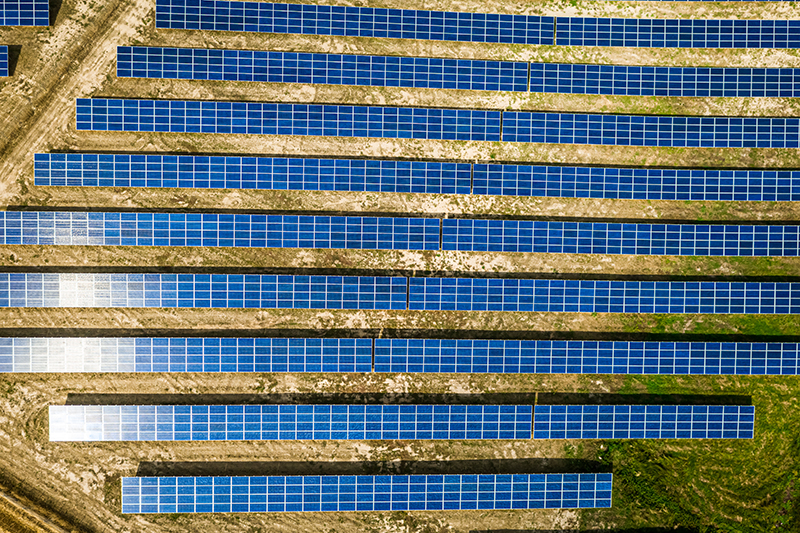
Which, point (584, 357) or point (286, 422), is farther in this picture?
point (584, 357)

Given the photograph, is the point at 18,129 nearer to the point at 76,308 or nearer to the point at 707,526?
the point at 76,308

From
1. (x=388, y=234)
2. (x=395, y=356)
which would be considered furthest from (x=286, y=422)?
(x=388, y=234)

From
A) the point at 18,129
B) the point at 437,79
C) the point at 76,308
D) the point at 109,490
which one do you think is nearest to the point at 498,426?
the point at 437,79

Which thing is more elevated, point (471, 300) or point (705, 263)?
point (705, 263)

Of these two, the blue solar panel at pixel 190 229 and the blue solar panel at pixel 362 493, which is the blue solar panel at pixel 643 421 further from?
the blue solar panel at pixel 190 229

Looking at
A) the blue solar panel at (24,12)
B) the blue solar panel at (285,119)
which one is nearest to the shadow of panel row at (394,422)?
the blue solar panel at (285,119)

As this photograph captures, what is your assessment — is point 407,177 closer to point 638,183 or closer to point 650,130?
point 638,183
